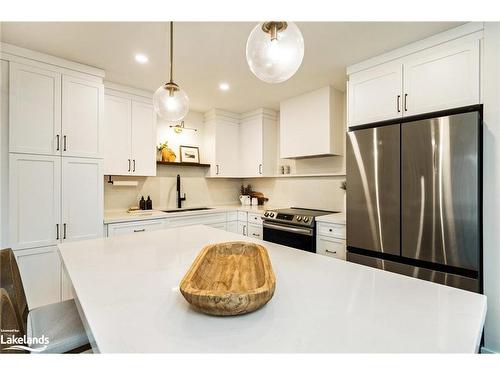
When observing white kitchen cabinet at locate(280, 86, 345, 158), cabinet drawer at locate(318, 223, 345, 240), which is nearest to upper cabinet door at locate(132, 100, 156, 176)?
white kitchen cabinet at locate(280, 86, 345, 158)

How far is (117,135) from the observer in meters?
2.79

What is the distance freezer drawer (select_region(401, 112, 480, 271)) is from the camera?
1.58m

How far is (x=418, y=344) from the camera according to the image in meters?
0.59

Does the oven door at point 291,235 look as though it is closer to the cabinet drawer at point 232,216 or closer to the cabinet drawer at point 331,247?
the cabinet drawer at point 331,247

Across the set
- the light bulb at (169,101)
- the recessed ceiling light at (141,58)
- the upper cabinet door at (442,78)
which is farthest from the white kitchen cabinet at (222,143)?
the upper cabinet door at (442,78)

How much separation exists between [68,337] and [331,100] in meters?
2.98

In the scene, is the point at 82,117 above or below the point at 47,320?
above

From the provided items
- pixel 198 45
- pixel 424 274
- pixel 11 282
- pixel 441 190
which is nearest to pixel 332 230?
pixel 424 274

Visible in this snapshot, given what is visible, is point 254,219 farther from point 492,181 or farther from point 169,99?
point 492,181

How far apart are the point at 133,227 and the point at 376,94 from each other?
2.76 m

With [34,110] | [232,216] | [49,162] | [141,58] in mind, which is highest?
[141,58]

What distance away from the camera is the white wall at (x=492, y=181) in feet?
5.27

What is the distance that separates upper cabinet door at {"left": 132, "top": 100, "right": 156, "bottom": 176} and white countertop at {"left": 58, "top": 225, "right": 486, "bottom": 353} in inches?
78.3

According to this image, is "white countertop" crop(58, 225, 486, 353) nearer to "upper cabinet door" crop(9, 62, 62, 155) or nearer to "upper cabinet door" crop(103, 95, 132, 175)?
"upper cabinet door" crop(9, 62, 62, 155)
